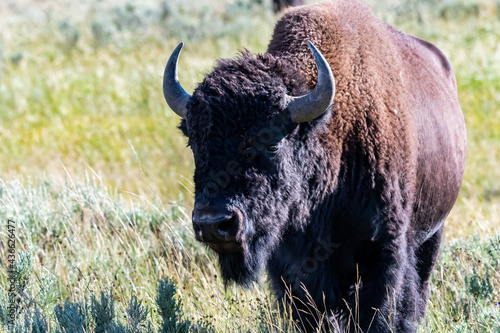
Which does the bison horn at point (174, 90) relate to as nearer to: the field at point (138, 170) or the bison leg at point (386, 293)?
the field at point (138, 170)

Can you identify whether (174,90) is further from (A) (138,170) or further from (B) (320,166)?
(A) (138,170)

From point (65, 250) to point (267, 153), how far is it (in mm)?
2419

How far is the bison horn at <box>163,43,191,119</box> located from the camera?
3.62 metres

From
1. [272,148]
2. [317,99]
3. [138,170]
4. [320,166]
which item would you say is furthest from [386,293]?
[138,170]

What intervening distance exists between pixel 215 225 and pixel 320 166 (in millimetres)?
847

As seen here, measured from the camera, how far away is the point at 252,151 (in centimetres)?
322

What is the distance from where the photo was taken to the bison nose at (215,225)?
2.96 meters

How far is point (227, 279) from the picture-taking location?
11.5 feet

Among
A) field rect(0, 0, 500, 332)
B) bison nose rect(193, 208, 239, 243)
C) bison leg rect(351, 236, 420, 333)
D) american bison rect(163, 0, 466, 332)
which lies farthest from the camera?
field rect(0, 0, 500, 332)

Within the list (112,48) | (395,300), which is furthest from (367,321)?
(112,48)

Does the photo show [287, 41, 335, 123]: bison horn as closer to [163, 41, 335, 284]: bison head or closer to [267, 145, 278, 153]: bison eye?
[163, 41, 335, 284]: bison head

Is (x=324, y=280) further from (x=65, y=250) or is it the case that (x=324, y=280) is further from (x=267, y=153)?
(x=65, y=250)

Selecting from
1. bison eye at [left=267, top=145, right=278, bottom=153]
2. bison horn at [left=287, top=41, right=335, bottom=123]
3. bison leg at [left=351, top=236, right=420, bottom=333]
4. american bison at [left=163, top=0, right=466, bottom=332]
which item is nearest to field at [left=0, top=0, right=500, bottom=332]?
bison leg at [left=351, top=236, right=420, bottom=333]

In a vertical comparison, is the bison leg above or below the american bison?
below
